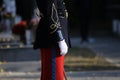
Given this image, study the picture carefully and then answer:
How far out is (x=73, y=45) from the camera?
581 inches

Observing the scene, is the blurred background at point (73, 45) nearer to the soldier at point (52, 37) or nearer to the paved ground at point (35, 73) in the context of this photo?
the paved ground at point (35, 73)

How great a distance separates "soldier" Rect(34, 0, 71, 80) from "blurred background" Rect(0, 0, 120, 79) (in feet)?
10.4

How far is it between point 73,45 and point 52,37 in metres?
8.78

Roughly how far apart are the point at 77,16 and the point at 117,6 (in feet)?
5.88

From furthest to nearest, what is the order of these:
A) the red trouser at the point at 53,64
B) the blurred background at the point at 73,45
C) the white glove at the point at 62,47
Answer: the blurred background at the point at 73,45 → the red trouser at the point at 53,64 → the white glove at the point at 62,47

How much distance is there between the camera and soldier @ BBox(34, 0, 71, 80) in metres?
5.96

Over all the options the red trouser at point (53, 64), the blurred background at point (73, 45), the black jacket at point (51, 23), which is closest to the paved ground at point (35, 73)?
the blurred background at point (73, 45)

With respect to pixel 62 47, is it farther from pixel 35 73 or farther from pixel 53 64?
pixel 35 73

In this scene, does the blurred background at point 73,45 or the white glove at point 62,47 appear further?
the blurred background at point 73,45

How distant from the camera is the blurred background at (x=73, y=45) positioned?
10.6m

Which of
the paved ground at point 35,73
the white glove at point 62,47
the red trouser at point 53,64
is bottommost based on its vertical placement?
the paved ground at point 35,73

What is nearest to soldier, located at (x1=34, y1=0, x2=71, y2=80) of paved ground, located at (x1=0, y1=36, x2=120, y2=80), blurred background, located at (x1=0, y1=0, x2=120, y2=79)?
paved ground, located at (x1=0, y1=36, x2=120, y2=80)

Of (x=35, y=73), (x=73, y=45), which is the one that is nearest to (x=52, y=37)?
(x=35, y=73)

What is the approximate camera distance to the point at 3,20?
44.3 ft
